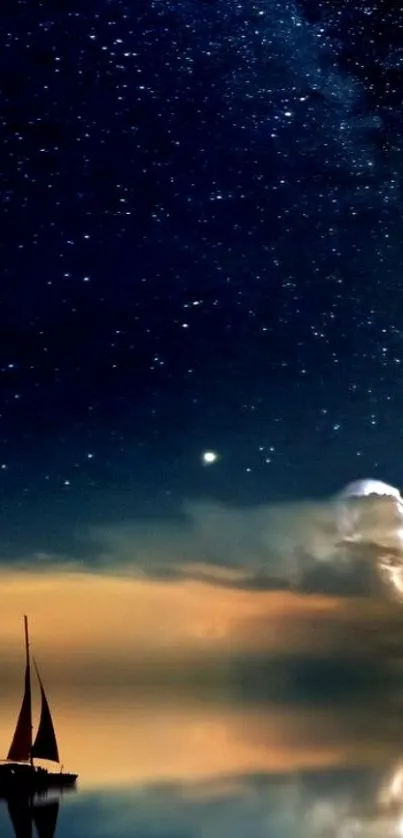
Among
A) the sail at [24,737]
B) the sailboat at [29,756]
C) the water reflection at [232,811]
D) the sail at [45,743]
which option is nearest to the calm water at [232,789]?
the water reflection at [232,811]

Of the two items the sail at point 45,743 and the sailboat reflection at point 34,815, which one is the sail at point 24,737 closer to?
the sail at point 45,743

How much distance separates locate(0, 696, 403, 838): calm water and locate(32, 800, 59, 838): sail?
0.04 meters

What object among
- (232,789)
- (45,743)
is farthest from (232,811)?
(45,743)

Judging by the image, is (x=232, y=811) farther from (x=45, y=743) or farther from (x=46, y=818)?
(x=45, y=743)

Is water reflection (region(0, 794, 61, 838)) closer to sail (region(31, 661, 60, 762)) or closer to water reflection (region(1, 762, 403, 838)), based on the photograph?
water reflection (region(1, 762, 403, 838))

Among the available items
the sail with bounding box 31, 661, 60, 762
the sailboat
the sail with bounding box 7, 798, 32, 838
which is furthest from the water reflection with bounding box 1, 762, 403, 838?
the sail with bounding box 31, 661, 60, 762

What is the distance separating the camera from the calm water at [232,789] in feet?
89.9

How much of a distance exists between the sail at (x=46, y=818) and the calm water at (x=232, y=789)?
4 centimetres

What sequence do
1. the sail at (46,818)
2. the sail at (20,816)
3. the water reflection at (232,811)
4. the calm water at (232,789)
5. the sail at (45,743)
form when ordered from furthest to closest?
the sail at (45,743) → the sail at (46,818) → the calm water at (232,789) → the sail at (20,816) → the water reflection at (232,811)

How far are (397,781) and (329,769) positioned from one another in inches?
227

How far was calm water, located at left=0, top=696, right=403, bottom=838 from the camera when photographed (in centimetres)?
2741

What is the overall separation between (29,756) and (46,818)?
211 inches

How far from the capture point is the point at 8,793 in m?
31.5

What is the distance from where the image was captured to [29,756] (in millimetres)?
Answer: 33906
